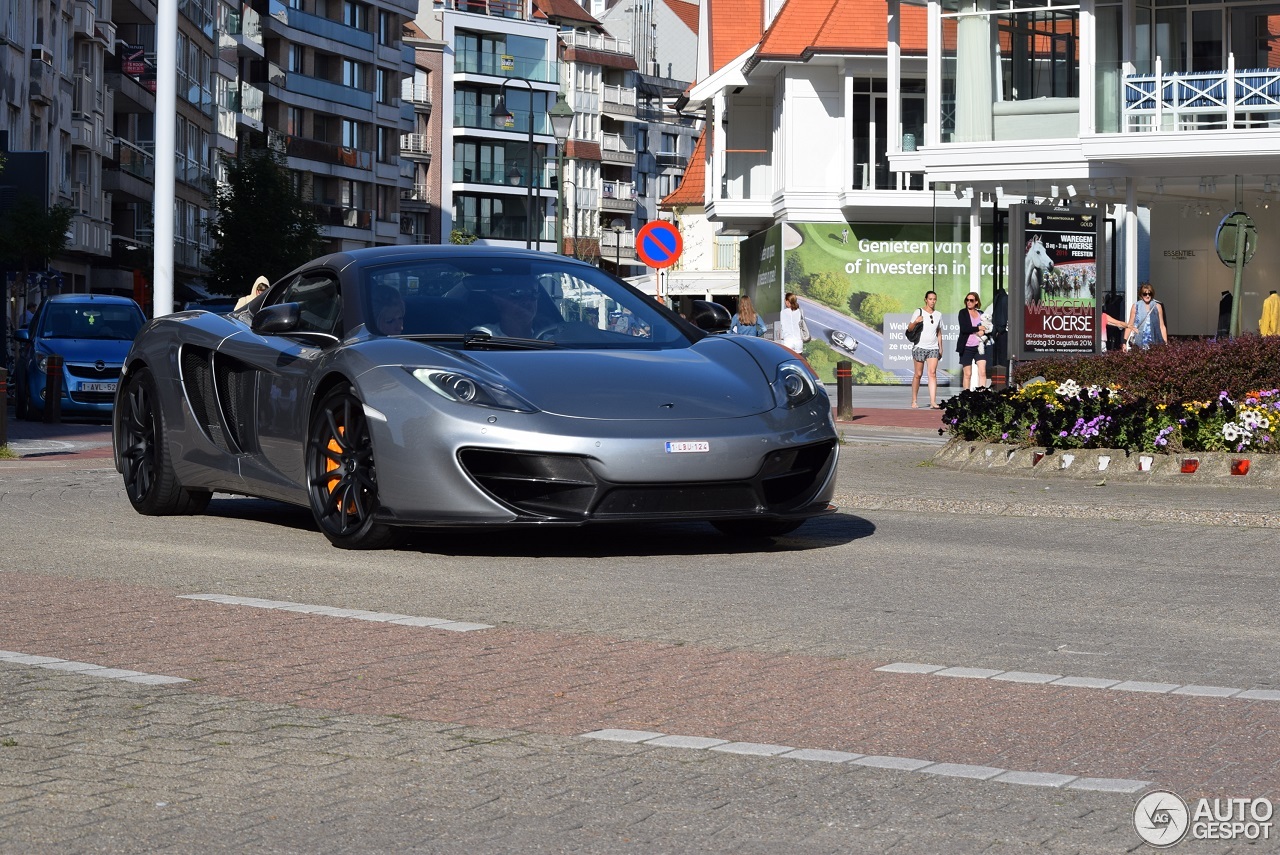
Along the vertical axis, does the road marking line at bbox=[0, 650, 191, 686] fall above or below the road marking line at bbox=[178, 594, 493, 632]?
below

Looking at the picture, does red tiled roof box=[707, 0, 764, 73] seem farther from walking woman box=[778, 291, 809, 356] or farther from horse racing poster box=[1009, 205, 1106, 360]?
horse racing poster box=[1009, 205, 1106, 360]

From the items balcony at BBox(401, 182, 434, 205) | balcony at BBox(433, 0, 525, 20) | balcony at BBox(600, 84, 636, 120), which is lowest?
balcony at BBox(401, 182, 434, 205)

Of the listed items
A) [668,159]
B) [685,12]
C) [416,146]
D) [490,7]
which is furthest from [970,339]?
[685,12]

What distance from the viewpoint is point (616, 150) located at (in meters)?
153

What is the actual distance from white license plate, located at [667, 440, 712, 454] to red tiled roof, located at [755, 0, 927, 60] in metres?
37.8

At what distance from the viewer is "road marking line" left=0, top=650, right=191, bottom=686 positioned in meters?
6.37

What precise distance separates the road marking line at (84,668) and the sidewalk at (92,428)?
11650 mm

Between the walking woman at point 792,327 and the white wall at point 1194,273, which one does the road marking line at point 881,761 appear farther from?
the white wall at point 1194,273

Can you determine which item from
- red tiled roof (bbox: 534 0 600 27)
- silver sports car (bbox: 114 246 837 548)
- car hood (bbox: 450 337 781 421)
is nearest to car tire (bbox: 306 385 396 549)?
silver sports car (bbox: 114 246 837 548)

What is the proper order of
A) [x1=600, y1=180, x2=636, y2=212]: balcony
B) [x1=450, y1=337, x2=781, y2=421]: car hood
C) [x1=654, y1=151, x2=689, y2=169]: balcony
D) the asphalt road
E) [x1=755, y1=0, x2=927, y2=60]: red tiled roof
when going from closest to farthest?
the asphalt road → [x1=450, y1=337, x2=781, y2=421]: car hood → [x1=755, y1=0, x2=927, y2=60]: red tiled roof → [x1=600, y1=180, x2=636, y2=212]: balcony → [x1=654, y1=151, x2=689, y2=169]: balcony

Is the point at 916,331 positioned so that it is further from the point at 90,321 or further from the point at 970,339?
the point at 90,321

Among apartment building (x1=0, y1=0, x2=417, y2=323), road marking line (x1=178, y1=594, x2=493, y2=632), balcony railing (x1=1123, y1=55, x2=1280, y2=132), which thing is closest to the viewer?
road marking line (x1=178, y1=594, x2=493, y2=632)

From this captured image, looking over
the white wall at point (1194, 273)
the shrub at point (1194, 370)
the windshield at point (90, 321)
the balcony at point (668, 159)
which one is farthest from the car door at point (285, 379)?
the balcony at point (668, 159)

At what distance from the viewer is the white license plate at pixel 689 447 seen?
30.9 ft
